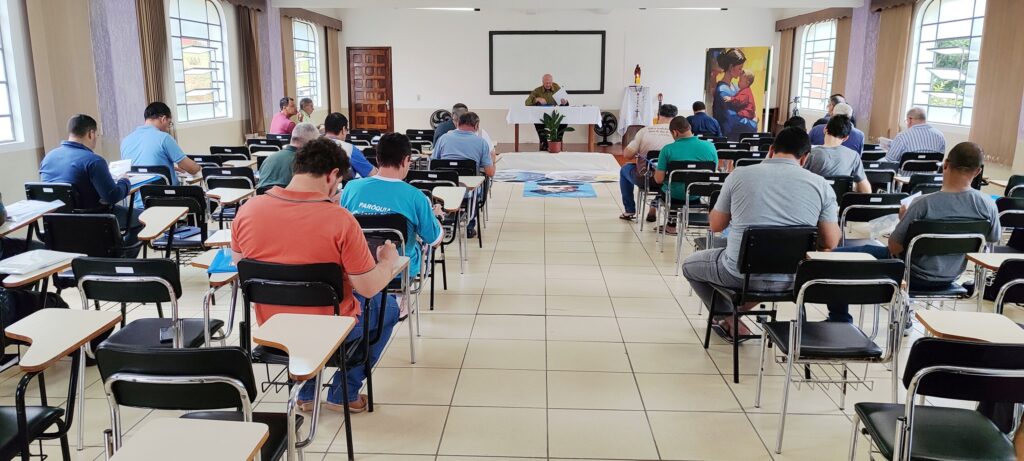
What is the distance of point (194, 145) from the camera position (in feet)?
30.7

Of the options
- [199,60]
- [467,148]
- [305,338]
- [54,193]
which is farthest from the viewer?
[199,60]

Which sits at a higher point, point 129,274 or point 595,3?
point 595,3

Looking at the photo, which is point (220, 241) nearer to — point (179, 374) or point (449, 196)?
point (179, 374)

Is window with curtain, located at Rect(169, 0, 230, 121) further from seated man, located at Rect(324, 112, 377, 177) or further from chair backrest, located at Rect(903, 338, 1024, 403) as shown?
chair backrest, located at Rect(903, 338, 1024, 403)

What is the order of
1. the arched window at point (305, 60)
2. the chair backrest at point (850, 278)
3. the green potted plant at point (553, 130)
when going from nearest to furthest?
1. the chair backrest at point (850, 278)
2. the green potted plant at point (553, 130)
3. the arched window at point (305, 60)

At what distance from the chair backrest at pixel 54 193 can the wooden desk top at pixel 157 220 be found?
3.32 feet

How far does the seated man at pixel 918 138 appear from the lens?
6961mm

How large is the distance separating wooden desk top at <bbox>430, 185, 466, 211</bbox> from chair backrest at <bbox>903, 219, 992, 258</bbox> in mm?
2463

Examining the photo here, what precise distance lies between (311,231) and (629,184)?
5.14 meters

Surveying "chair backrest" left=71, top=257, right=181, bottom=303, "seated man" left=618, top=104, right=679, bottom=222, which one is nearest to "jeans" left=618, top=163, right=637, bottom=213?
"seated man" left=618, top=104, right=679, bottom=222

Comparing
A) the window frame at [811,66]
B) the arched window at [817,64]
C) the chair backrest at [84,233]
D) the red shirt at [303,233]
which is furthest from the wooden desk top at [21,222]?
the arched window at [817,64]

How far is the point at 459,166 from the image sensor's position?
6.09 metres

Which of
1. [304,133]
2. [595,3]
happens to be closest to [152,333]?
[304,133]

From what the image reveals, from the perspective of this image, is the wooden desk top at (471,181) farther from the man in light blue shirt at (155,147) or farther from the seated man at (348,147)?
the man in light blue shirt at (155,147)
